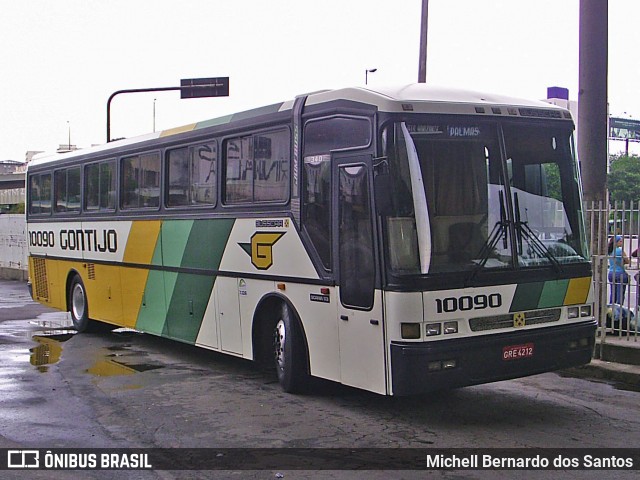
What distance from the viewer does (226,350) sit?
10867 millimetres

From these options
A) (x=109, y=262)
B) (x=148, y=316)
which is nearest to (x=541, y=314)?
(x=148, y=316)

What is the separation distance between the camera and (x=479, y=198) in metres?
7.95

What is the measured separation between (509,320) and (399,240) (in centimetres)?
136

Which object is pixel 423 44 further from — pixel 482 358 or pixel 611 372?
pixel 482 358

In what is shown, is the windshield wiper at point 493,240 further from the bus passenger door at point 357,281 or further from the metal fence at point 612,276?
the metal fence at point 612,276

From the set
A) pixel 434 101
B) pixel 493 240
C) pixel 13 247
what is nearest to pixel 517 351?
pixel 493 240

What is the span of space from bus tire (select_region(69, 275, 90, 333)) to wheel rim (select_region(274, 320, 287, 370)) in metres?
6.62

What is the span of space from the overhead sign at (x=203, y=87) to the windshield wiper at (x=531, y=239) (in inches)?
724

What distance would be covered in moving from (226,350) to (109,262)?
4227mm

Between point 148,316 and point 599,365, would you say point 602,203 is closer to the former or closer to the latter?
point 599,365

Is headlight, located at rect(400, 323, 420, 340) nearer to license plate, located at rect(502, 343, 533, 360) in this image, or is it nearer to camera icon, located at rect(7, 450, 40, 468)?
license plate, located at rect(502, 343, 533, 360)

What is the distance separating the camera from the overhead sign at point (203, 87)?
2547 cm

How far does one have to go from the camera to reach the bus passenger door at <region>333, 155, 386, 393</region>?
7840 mm

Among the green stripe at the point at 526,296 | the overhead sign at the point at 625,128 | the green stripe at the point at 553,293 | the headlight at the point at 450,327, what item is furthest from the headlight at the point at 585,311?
the overhead sign at the point at 625,128
